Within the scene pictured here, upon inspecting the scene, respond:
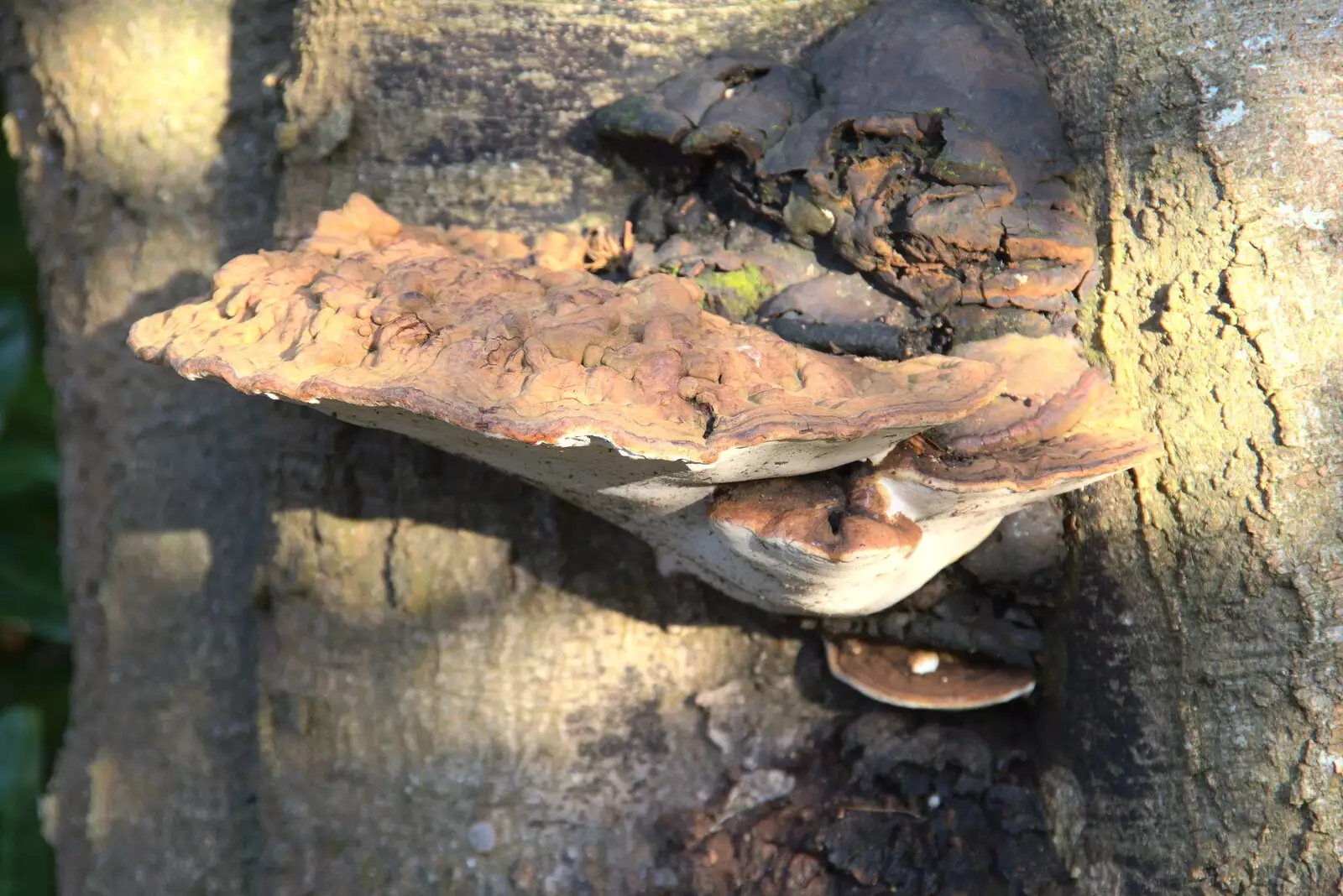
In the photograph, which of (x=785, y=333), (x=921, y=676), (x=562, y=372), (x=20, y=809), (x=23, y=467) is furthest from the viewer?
(x=23, y=467)

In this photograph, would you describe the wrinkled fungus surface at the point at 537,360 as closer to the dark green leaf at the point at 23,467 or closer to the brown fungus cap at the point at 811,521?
the brown fungus cap at the point at 811,521

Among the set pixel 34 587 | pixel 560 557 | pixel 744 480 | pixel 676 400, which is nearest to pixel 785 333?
pixel 744 480

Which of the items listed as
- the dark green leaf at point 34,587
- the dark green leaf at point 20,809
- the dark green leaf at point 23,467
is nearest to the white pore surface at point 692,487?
the dark green leaf at point 20,809

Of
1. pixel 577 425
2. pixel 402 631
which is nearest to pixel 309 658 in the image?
pixel 402 631

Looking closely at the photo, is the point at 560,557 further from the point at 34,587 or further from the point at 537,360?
the point at 34,587

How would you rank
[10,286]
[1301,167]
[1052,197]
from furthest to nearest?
[10,286] → [1052,197] → [1301,167]

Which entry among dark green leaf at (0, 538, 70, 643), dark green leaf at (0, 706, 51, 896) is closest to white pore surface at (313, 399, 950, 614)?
dark green leaf at (0, 706, 51, 896)

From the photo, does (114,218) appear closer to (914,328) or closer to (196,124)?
(196,124)
